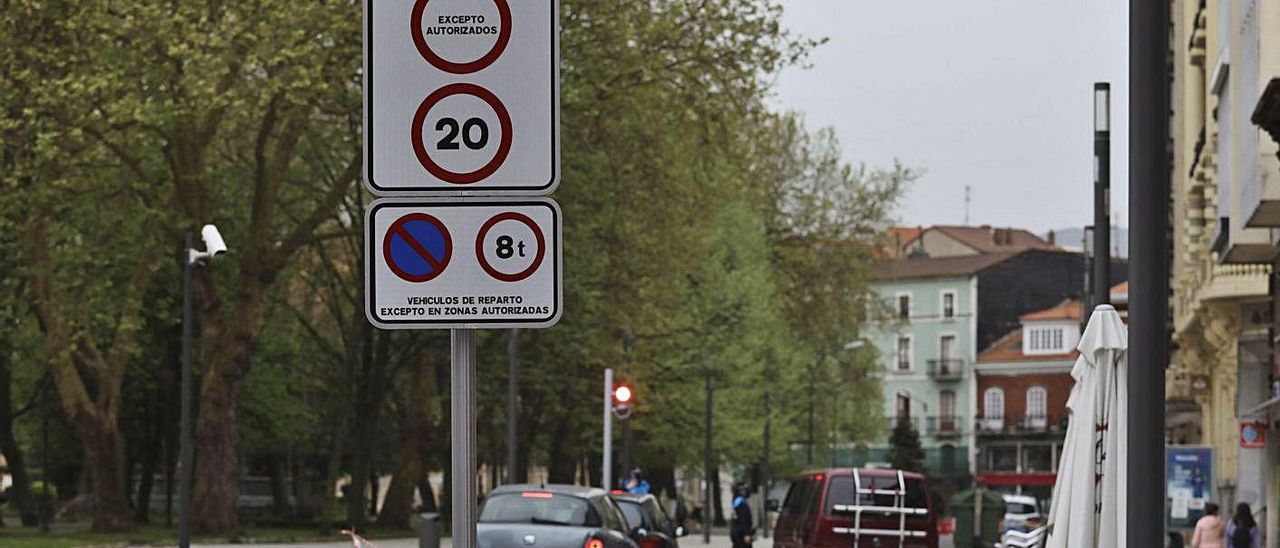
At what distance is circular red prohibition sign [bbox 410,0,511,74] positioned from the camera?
5.91 meters

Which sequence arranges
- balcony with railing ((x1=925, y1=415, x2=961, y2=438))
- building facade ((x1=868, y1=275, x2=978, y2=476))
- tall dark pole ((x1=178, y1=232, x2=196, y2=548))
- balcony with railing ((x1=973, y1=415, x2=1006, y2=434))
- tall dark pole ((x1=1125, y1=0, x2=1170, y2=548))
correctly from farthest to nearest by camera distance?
building facade ((x1=868, y1=275, x2=978, y2=476)) → balcony with railing ((x1=925, y1=415, x2=961, y2=438)) → balcony with railing ((x1=973, y1=415, x2=1006, y2=434)) → tall dark pole ((x1=178, y1=232, x2=196, y2=548)) → tall dark pole ((x1=1125, y1=0, x2=1170, y2=548))

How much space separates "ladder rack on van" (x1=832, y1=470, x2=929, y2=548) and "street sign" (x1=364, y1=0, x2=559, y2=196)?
2802 cm

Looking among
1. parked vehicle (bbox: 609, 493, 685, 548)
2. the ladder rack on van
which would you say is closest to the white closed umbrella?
parked vehicle (bbox: 609, 493, 685, 548)

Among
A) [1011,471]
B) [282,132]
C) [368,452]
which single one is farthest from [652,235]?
[1011,471]

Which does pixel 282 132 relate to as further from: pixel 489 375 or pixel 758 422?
pixel 758 422

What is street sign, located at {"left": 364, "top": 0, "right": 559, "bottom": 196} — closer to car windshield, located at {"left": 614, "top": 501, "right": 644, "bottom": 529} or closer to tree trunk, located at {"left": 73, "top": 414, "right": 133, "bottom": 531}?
car windshield, located at {"left": 614, "top": 501, "right": 644, "bottom": 529}

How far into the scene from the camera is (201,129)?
45.9m

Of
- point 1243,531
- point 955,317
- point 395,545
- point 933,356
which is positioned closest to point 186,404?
point 1243,531

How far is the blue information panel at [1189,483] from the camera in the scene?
35.2m

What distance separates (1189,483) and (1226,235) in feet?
25.2

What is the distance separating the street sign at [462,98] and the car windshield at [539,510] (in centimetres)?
1867

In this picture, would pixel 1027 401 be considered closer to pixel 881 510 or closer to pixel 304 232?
pixel 304 232

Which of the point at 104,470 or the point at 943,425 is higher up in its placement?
the point at 104,470

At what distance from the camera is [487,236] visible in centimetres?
589
